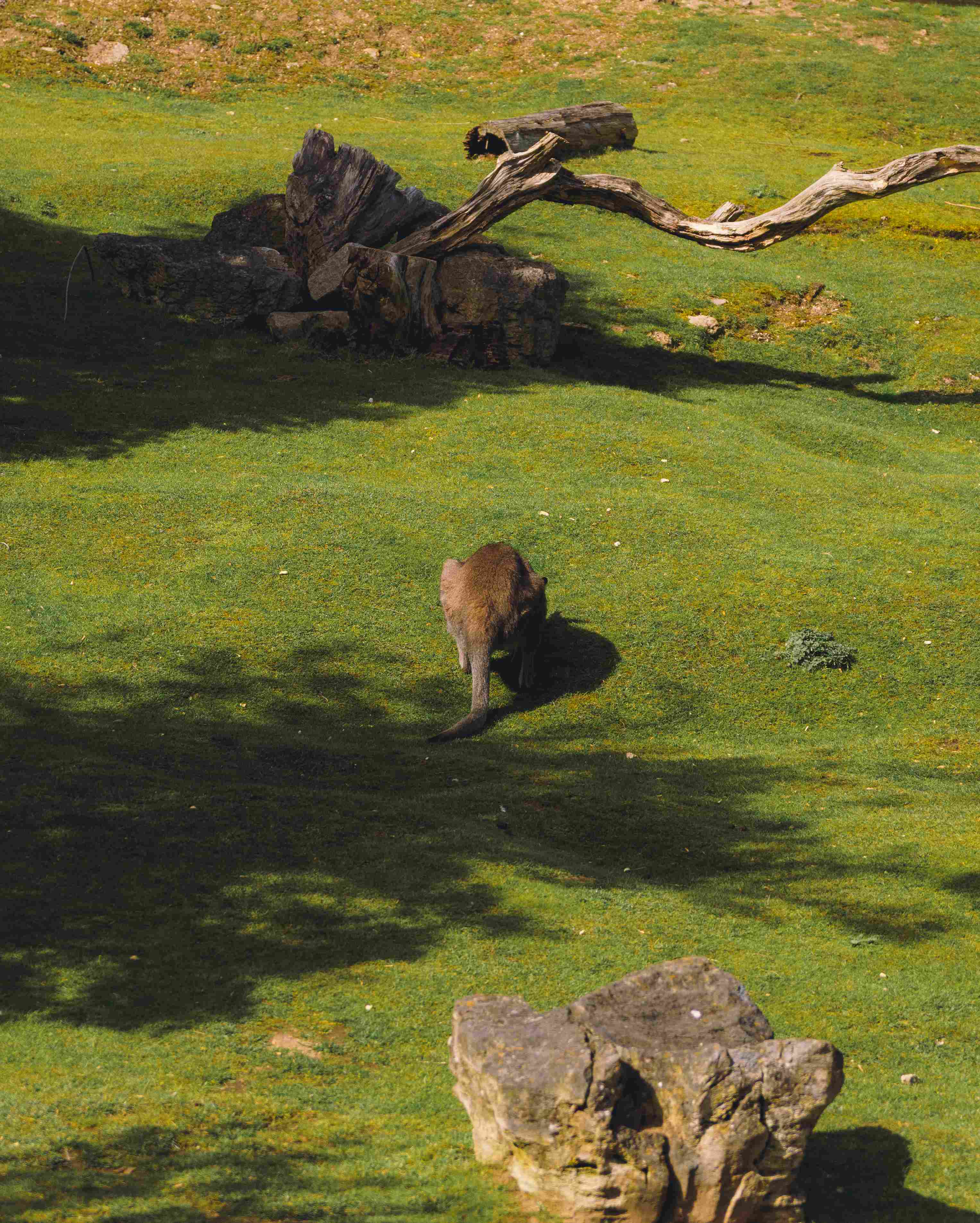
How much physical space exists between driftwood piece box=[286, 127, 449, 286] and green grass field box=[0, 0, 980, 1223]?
232 centimetres

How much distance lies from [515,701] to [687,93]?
2729cm

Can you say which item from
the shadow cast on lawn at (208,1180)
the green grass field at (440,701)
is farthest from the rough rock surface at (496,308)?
the shadow cast on lawn at (208,1180)

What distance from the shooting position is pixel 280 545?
49.6 ft

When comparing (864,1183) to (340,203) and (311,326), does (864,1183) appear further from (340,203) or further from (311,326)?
(340,203)

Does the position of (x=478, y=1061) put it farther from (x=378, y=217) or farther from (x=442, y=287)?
(x=378, y=217)

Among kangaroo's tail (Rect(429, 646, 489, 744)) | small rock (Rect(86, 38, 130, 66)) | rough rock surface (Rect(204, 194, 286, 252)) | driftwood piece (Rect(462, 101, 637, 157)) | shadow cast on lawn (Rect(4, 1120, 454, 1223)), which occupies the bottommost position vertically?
kangaroo's tail (Rect(429, 646, 489, 744))

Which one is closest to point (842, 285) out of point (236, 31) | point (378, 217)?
point (378, 217)

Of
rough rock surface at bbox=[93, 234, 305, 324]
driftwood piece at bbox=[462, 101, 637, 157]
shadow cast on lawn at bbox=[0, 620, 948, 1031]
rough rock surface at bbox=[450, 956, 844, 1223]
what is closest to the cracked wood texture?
rough rock surface at bbox=[93, 234, 305, 324]

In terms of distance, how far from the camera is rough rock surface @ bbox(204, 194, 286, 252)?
22.9 metres

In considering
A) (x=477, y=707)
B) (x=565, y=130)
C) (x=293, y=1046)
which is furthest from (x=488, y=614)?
(x=565, y=130)

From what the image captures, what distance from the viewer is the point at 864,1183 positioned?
603 cm

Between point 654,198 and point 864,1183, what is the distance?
62.2 feet

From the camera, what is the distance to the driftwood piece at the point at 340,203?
21812 millimetres

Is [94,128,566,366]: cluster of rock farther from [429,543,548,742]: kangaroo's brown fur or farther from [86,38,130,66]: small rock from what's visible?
[86,38,130,66]: small rock
